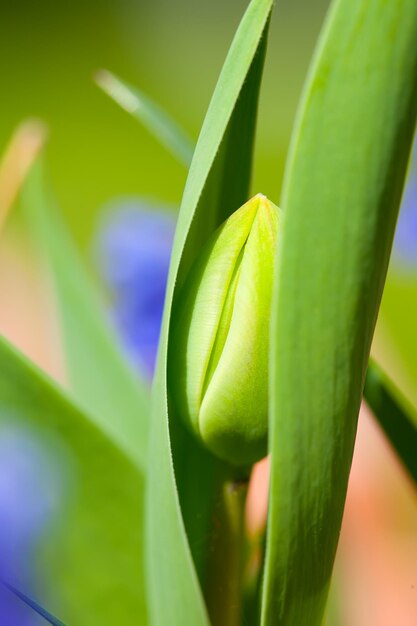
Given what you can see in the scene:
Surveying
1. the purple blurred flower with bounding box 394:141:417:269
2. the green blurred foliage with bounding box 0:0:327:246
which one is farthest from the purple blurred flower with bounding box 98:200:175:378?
the green blurred foliage with bounding box 0:0:327:246

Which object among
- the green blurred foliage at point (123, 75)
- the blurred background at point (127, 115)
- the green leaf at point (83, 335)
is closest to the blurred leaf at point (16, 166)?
the green leaf at point (83, 335)

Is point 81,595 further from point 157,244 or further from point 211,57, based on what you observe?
point 211,57

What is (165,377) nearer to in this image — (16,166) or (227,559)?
(227,559)

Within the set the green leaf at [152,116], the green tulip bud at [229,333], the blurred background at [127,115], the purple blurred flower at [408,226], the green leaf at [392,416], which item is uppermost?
the blurred background at [127,115]

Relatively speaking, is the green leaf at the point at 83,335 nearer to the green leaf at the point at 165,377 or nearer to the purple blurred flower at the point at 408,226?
the green leaf at the point at 165,377

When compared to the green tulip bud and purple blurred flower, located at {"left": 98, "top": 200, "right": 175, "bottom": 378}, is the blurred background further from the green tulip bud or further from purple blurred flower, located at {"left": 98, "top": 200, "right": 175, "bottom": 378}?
the green tulip bud

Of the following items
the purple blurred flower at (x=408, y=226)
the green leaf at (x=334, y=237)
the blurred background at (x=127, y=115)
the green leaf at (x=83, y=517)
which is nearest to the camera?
the green leaf at (x=334, y=237)
